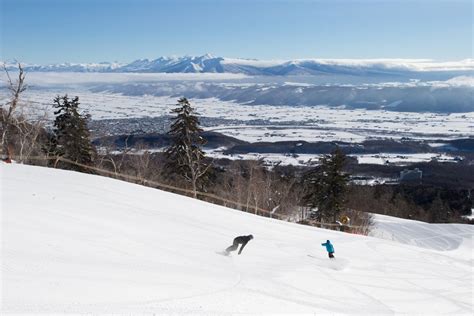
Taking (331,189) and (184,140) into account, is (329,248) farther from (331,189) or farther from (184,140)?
(331,189)

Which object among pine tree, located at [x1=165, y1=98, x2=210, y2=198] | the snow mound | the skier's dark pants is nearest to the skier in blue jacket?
the skier's dark pants

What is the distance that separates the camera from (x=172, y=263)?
358 inches

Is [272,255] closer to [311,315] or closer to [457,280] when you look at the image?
[311,315]

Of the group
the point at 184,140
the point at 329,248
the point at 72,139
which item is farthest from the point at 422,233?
the point at 329,248

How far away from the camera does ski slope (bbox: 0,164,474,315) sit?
678cm

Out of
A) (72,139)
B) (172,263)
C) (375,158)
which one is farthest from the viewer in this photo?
(375,158)

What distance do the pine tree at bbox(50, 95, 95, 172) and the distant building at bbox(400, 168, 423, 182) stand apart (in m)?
87.0

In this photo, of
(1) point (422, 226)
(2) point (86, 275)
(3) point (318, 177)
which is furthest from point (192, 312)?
(1) point (422, 226)

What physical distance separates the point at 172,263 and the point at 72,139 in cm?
2677

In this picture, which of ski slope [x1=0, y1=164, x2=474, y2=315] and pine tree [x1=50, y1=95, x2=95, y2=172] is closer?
ski slope [x1=0, y1=164, x2=474, y2=315]

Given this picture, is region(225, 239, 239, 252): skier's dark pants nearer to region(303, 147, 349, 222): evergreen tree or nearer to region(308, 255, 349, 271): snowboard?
region(308, 255, 349, 271): snowboard

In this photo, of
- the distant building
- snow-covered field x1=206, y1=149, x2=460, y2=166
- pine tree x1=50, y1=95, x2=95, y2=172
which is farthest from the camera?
snow-covered field x1=206, y1=149, x2=460, y2=166

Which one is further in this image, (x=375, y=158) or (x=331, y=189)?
(x=375, y=158)

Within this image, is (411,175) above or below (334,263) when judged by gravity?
below
